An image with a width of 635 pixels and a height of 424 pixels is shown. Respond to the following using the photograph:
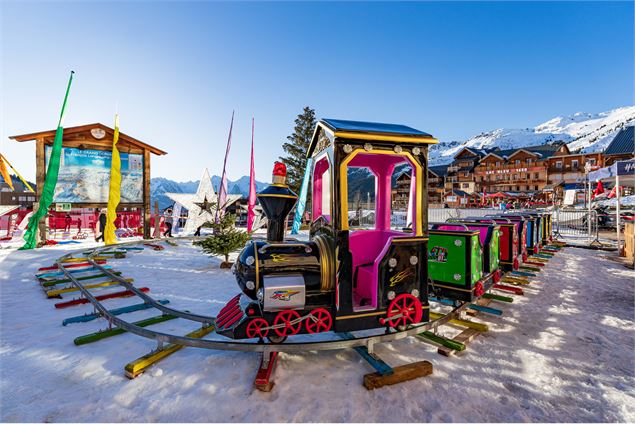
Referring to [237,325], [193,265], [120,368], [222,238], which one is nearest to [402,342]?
[237,325]

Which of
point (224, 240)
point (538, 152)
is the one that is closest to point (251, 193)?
point (224, 240)

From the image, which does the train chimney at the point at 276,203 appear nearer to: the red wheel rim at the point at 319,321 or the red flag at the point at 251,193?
the red wheel rim at the point at 319,321

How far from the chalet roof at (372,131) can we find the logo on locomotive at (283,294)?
1864 millimetres

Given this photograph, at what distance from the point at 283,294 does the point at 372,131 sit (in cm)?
219

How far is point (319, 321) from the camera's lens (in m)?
3.41

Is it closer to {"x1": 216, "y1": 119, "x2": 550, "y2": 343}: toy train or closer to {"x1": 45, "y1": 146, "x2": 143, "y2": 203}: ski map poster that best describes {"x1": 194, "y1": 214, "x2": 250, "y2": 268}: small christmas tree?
{"x1": 216, "y1": 119, "x2": 550, "y2": 343}: toy train

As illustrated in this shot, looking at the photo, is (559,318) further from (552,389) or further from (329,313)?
(329,313)

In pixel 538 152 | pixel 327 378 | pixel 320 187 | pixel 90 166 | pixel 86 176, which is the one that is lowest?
pixel 327 378

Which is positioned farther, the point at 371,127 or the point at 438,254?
the point at 438,254

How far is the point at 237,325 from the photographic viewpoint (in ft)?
10.6

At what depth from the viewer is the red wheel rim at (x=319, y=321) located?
3402 mm

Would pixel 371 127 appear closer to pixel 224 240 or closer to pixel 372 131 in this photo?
pixel 372 131

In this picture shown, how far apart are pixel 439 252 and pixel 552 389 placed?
7.98 feet

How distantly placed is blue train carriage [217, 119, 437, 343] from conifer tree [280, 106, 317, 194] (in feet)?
82.8
